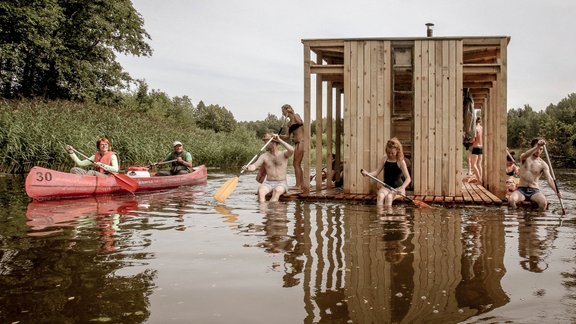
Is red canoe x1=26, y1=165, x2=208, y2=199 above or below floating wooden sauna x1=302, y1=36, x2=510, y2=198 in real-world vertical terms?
below

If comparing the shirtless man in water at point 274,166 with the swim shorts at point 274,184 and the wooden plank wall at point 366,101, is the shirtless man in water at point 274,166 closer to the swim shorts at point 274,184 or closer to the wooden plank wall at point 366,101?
the swim shorts at point 274,184

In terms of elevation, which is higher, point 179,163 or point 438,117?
point 438,117

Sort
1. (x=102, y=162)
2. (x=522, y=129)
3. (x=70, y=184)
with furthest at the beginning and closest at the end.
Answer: (x=522, y=129) < (x=102, y=162) < (x=70, y=184)

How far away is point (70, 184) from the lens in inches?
395

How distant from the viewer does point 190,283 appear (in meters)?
4.03

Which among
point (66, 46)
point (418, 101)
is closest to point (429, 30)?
point (418, 101)

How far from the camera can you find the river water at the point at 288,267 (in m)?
3.36

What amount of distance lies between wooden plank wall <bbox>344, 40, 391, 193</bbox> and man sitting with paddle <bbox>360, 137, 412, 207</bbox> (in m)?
0.32

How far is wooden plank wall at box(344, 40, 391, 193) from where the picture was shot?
9.58 meters

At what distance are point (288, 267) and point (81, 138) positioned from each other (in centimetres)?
1276

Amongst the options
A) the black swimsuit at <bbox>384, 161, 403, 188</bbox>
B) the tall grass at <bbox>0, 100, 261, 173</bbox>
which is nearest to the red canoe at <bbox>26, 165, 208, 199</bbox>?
the tall grass at <bbox>0, 100, 261, 173</bbox>

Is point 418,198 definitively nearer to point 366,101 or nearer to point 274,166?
point 366,101

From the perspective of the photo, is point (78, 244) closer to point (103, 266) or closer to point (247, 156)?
point (103, 266)

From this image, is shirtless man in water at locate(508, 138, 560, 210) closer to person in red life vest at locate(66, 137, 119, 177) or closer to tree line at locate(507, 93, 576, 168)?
person in red life vest at locate(66, 137, 119, 177)
